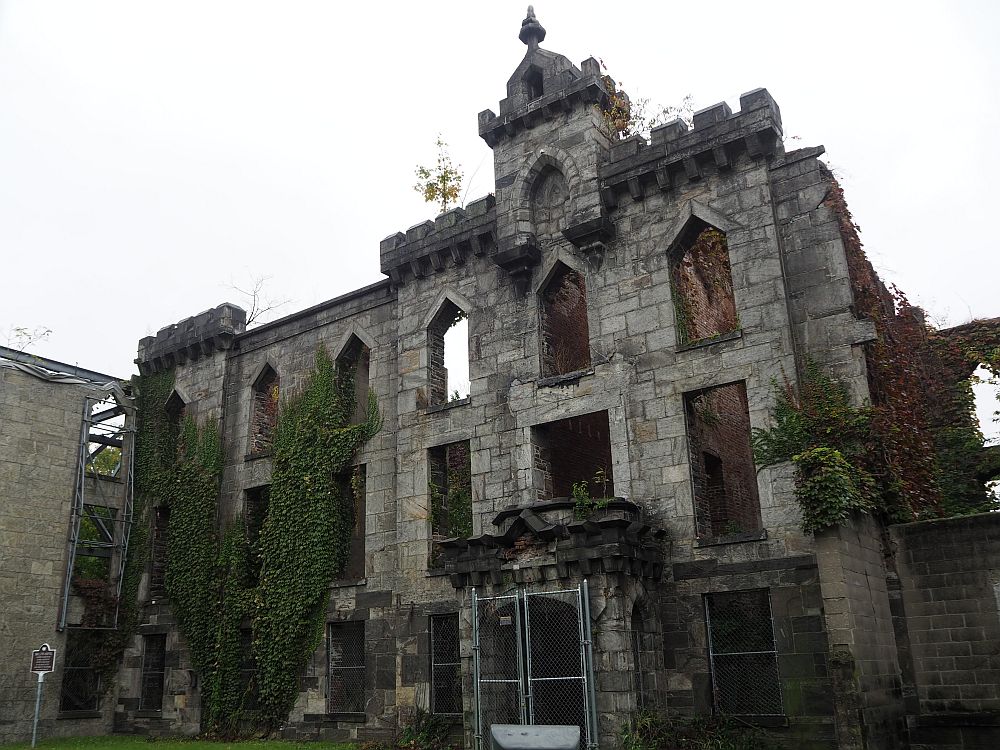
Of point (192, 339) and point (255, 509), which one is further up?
point (192, 339)

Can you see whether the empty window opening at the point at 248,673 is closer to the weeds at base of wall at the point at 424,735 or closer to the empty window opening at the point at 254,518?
the empty window opening at the point at 254,518

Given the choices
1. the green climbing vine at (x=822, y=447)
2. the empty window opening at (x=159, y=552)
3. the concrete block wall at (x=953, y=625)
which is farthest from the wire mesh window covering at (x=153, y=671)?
the concrete block wall at (x=953, y=625)

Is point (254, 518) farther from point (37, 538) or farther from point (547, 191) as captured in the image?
point (547, 191)

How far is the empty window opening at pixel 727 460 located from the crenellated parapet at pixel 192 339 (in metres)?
12.0

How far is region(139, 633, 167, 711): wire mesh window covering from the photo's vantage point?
21453mm

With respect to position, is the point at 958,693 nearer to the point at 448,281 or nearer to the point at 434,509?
the point at 434,509

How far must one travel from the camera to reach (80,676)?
72.5 ft

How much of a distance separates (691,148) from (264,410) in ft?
40.5

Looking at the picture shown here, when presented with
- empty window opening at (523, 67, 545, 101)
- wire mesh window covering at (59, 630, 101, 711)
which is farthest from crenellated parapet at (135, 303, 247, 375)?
empty window opening at (523, 67, 545, 101)

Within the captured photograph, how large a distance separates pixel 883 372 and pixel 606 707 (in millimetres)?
6771

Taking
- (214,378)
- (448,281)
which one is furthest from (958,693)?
(214,378)

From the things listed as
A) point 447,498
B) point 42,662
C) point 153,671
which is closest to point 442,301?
point 447,498

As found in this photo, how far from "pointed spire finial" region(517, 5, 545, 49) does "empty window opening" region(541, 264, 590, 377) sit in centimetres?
517

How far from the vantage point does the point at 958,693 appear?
1293 cm
